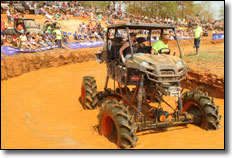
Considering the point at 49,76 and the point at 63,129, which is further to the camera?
the point at 49,76

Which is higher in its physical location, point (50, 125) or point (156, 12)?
point (156, 12)

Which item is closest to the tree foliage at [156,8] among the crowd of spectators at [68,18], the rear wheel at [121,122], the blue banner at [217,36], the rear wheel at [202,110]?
the crowd of spectators at [68,18]

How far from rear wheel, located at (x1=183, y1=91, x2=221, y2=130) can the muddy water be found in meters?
0.17

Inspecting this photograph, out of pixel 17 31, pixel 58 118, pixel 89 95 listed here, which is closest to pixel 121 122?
pixel 89 95

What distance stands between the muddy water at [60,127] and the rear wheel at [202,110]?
17 cm

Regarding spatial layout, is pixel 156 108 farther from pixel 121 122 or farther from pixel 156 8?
pixel 156 8

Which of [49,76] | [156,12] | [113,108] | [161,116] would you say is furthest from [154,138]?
[156,12]

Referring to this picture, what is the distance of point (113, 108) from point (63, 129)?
188cm

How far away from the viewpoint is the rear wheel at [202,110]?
457 cm

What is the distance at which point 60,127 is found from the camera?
542cm

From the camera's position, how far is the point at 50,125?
18.2 feet

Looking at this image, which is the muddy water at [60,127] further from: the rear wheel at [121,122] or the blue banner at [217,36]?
the blue banner at [217,36]

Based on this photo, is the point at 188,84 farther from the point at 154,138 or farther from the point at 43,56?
the point at 43,56

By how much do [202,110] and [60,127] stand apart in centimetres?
348
